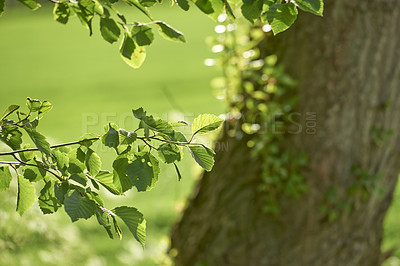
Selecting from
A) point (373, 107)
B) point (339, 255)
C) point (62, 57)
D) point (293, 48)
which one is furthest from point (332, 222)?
point (62, 57)

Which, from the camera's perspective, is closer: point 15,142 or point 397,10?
point 15,142

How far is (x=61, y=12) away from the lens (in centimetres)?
157

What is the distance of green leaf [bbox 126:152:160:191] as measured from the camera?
4.17ft

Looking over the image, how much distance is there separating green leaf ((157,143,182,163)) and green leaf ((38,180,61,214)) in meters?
0.33

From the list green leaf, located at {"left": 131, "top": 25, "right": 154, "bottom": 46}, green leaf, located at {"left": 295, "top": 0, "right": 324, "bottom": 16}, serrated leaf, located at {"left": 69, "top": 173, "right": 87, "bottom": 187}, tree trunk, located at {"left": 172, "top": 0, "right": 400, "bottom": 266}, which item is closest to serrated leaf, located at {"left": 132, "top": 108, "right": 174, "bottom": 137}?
serrated leaf, located at {"left": 69, "top": 173, "right": 87, "bottom": 187}

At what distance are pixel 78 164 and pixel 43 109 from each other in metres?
0.17

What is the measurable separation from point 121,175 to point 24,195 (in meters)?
0.29

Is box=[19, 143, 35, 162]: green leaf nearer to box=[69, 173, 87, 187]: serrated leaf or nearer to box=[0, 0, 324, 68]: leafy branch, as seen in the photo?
box=[69, 173, 87, 187]: serrated leaf

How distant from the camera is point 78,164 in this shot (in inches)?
54.9

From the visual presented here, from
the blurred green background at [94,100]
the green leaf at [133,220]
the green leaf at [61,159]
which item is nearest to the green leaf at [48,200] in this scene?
the green leaf at [61,159]

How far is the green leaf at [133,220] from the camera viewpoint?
1.31 m

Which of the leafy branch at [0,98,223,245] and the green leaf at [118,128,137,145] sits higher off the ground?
the green leaf at [118,128,137,145]

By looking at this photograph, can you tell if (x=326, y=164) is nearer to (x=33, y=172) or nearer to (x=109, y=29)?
(x=109, y=29)

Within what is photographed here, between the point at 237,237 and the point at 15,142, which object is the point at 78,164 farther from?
the point at 237,237
